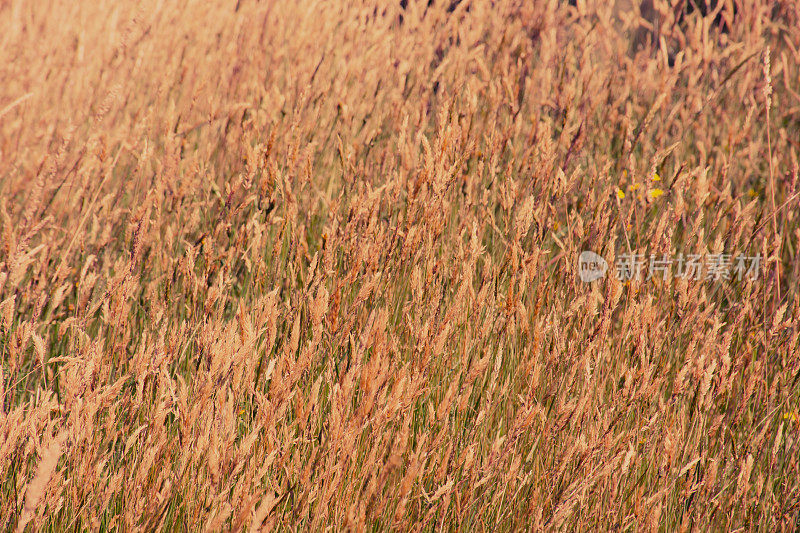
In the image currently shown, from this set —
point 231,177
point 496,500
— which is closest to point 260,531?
point 496,500

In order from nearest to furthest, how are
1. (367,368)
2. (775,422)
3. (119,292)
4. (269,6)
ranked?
1. (367,368)
2. (119,292)
3. (775,422)
4. (269,6)

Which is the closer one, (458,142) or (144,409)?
(144,409)

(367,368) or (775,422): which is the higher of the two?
(367,368)

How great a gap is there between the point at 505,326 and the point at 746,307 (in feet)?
1.68

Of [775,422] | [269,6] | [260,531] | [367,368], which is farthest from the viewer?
[269,6]

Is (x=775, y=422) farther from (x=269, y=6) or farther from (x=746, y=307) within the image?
(x=269, y=6)

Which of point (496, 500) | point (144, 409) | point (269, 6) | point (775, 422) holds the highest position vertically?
point (269, 6)

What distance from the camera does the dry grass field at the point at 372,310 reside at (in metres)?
1.10

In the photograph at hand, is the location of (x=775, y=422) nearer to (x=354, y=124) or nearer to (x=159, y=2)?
(x=354, y=124)

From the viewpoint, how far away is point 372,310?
1.31 meters

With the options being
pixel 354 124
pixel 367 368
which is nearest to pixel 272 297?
pixel 367 368

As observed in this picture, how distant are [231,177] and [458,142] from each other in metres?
0.79

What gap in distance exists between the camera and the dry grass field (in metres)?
1.10

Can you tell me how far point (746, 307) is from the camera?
146 centimetres
